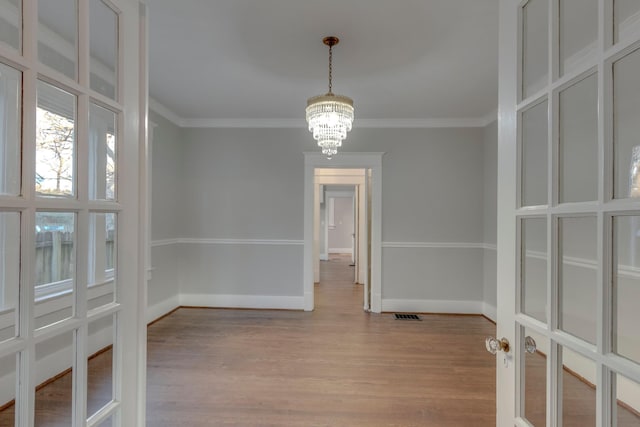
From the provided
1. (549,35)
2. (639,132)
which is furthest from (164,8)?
(639,132)

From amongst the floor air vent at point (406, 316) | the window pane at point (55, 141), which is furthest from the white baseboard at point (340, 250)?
the window pane at point (55, 141)

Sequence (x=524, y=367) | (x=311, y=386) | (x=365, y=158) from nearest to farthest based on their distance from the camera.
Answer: (x=524, y=367), (x=311, y=386), (x=365, y=158)

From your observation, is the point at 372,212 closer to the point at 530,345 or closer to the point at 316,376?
the point at 316,376

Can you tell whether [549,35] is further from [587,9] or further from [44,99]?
[44,99]

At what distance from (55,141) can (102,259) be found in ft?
1.26

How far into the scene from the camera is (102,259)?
3.28ft

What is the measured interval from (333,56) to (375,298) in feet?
9.93

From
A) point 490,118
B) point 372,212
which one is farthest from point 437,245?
point 490,118

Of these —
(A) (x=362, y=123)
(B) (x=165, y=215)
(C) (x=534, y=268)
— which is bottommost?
(C) (x=534, y=268)

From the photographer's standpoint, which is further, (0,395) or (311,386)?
(311,386)

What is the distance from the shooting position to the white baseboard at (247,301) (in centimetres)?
427

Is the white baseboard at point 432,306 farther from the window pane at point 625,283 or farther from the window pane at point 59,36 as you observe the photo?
the window pane at point 59,36

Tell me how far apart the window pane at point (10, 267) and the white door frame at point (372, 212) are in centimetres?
355

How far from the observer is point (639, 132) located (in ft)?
2.07
